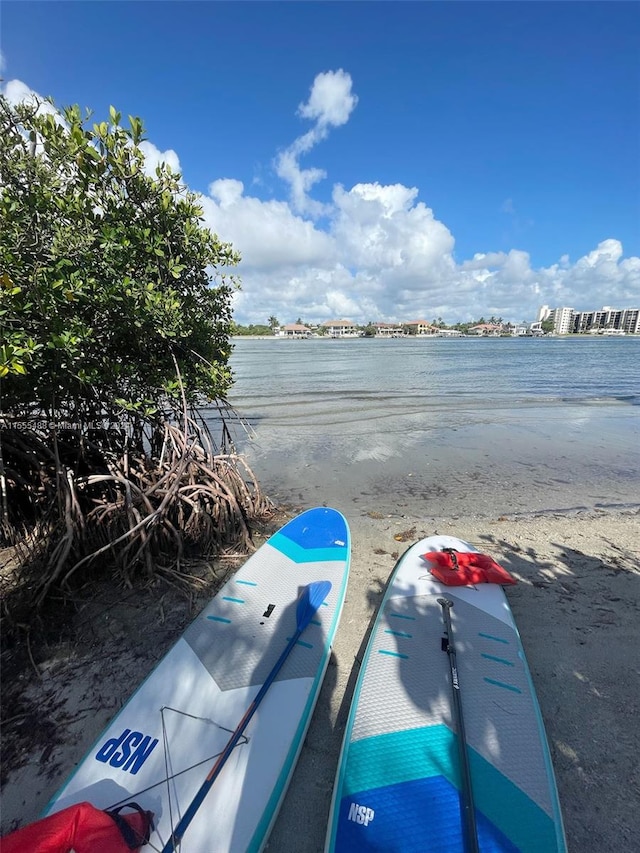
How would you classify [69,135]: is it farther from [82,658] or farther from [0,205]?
[82,658]

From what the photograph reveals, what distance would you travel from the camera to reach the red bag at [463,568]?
4254 millimetres

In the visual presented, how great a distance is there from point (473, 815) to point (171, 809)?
179 cm

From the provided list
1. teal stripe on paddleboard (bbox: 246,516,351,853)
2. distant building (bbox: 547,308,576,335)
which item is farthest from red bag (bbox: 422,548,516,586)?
distant building (bbox: 547,308,576,335)

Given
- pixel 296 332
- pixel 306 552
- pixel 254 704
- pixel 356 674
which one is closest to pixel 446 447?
pixel 306 552

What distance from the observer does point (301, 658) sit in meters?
3.28

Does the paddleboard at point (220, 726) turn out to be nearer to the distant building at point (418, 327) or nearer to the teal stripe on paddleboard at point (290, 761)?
the teal stripe on paddleboard at point (290, 761)

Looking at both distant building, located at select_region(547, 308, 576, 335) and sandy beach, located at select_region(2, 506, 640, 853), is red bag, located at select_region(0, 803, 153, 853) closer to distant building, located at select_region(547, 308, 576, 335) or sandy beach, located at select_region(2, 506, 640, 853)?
sandy beach, located at select_region(2, 506, 640, 853)

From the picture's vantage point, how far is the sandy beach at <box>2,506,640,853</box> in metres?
2.36

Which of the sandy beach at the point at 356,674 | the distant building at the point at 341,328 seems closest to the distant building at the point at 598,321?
the distant building at the point at 341,328

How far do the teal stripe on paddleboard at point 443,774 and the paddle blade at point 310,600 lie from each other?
46.7 inches

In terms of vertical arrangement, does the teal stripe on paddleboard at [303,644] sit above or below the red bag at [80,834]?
below

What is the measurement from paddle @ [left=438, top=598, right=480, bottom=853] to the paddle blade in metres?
1.28

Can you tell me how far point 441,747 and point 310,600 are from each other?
174 cm

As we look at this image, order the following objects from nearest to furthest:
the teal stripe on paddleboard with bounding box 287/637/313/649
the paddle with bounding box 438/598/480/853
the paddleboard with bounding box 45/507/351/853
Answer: the paddle with bounding box 438/598/480/853 < the paddleboard with bounding box 45/507/351/853 < the teal stripe on paddleboard with bounding box 287/637/313/649
